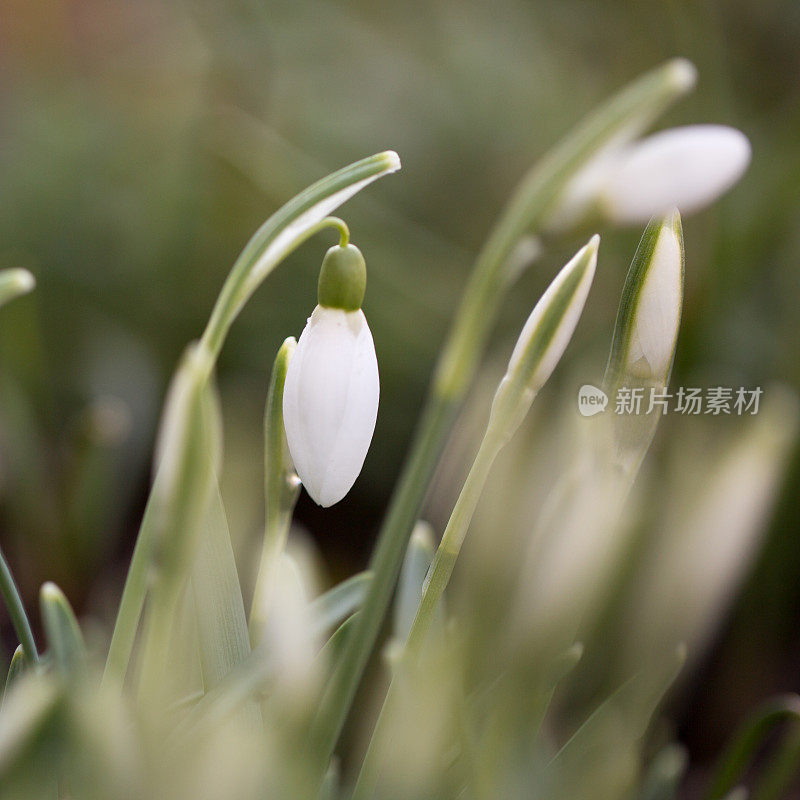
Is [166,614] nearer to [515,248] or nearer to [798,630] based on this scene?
[515,248]

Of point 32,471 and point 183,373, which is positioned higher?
point 183,373

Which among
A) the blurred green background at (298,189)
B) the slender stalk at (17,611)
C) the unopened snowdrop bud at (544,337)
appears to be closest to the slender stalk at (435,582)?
the unopened snowdrop bud at (544,337)

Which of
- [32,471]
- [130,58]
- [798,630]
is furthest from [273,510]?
[130,58]

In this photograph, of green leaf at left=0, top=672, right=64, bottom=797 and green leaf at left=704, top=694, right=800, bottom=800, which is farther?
green leaf at left=704, top=694, right=800, bottom=800

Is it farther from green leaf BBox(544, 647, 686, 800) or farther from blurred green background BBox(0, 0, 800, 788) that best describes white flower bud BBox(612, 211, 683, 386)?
blurred green background BBox(0, 0, 800, 788)

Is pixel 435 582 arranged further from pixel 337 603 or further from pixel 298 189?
pixel 298 189

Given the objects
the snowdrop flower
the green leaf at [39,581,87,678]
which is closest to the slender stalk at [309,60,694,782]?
the snowdrop flower

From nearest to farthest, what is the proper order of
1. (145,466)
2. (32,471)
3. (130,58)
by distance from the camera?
(32,471) < (145,466) < (130,58)

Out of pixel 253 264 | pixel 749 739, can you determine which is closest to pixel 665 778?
pixel 749 739
